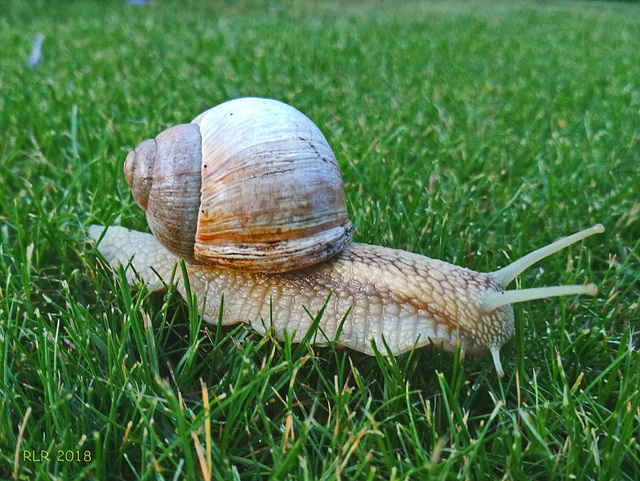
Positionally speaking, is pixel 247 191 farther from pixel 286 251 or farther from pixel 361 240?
pixel 361 240

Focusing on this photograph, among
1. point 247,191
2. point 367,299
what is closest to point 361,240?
point 367,299

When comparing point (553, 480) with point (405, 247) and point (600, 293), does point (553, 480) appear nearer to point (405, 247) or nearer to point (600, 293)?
point (600, 293)

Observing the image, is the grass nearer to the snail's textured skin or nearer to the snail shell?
the snail's textured skin

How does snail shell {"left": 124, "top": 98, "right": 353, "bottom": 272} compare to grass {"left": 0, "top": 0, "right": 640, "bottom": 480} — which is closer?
grass {"left": 0, "top": 0, "right": 640, "bottom": 480}

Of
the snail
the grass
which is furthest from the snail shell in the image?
the grass

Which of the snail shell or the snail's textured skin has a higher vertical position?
the snail shell

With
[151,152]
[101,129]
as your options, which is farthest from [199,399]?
[101,129]

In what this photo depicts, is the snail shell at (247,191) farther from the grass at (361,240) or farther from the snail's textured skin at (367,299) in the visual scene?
the grass at (361,240)
